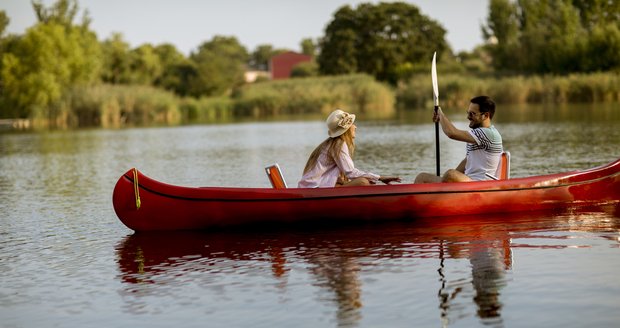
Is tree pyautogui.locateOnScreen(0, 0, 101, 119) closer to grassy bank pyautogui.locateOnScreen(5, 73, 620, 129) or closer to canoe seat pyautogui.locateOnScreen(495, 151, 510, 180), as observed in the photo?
grassy bank pyautogui.locateOnScreen(5, 73, 620, 129)

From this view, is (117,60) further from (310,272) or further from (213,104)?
(310,272)

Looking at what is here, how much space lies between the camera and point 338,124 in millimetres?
10070

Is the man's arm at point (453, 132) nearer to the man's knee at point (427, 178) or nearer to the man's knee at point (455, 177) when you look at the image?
the man's knee at point (455, 177)

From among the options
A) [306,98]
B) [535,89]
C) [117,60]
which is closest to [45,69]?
[117,60]

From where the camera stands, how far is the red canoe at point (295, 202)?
10023 millimetres

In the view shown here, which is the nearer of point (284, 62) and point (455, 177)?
point (455, 177)

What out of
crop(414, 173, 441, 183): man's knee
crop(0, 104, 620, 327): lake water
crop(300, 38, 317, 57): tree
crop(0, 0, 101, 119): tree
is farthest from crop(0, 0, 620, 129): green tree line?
crop(300, 38, 317, 57): tree

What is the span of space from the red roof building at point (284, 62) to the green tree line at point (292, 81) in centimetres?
3253

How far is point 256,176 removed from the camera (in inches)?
666

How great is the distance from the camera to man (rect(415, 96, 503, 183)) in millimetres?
10016

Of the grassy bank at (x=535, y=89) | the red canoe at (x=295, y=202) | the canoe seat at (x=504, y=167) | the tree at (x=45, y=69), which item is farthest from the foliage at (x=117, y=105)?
the canoe seat at (x=504, y=167)

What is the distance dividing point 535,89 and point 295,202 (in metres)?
40.3

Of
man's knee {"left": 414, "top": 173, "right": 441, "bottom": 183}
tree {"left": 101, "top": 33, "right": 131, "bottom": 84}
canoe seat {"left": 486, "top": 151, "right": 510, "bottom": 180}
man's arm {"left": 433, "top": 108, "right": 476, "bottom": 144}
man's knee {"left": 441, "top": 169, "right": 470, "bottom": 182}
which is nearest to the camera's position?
man's arm {"left": 433, "top": 108, "right": 476, "bottom": 144}

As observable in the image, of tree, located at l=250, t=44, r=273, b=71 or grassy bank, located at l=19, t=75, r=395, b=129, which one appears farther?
tree, located at l=250, t=44, r=273, b=71
